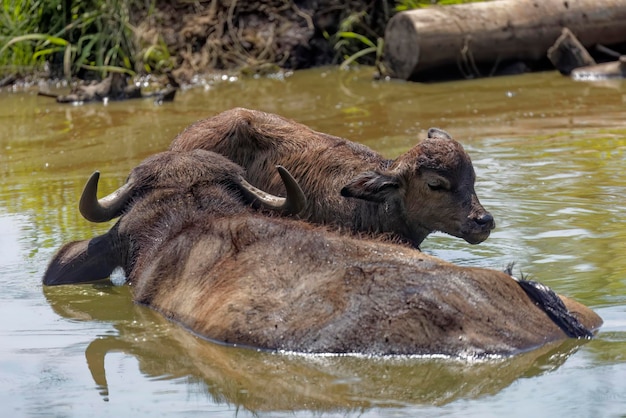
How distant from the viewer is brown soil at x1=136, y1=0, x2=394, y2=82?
1745 centimetres

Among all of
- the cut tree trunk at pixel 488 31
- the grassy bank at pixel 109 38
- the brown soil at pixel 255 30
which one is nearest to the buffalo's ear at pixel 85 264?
the cut tree trunk at pixel 488 31

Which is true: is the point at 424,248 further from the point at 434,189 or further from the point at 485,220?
the point at 485,220

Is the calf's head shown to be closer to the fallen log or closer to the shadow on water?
the shadow on water

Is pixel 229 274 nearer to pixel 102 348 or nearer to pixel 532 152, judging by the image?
pixel 102 348

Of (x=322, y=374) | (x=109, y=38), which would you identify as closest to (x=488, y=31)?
(x=109, y=38)

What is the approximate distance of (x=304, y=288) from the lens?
6.27 meters

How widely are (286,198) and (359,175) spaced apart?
0.55 meters

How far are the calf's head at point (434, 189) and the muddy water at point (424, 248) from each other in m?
0.25

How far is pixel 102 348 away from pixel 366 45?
11.5 meters

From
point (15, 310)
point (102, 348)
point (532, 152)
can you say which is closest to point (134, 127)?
point (532, 152)

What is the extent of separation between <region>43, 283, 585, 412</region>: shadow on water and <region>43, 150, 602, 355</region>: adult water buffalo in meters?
0.08

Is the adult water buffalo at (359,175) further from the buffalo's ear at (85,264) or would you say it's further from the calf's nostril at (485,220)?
the buffalo's ear at (85,264)

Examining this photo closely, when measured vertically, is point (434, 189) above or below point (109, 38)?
above

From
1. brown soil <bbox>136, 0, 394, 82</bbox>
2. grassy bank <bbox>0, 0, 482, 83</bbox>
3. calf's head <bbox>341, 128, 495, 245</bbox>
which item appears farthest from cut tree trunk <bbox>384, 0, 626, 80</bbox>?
calf's head <bbox>341, 128, 495, 245</bbox>
